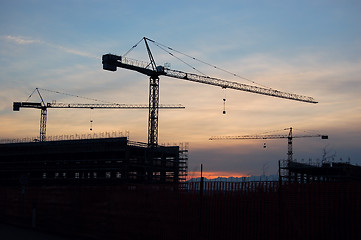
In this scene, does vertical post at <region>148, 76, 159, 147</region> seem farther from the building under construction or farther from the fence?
the fence

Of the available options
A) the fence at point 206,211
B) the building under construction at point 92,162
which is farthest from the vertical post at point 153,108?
the fence at point 206,211

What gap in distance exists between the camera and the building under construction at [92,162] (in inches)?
3583

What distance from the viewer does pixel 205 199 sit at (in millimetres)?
15664

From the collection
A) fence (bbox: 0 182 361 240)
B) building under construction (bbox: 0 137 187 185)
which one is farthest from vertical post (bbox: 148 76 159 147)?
fence (bbox: 0 182 361 240)

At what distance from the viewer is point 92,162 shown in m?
94.8

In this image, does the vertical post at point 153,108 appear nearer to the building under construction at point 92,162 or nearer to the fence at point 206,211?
the building under construction at point 92,162

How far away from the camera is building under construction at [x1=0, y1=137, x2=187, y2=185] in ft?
299

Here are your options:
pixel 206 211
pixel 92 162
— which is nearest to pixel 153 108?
pixel 92 162

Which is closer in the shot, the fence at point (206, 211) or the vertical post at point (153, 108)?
the fence at point (206, 211)

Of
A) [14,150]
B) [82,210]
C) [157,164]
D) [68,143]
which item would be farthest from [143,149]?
[82,210]

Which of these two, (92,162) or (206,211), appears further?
(92,162)

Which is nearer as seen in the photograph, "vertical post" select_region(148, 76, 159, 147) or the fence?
the fence

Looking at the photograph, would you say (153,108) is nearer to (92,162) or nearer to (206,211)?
(92,162)

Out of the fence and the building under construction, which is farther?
the building under construction
